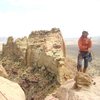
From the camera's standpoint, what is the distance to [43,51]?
23531 mm

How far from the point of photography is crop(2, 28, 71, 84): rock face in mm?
20906

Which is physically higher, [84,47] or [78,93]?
[84,47]

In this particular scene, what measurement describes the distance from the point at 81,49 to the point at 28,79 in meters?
8.94

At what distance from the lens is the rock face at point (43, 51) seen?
20.9m

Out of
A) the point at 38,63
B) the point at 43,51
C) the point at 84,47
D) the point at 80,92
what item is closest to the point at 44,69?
the point at 43,51

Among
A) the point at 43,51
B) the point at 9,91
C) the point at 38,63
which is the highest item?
the point at 43,51

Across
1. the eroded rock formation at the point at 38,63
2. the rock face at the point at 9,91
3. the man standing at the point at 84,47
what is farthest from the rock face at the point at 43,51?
the rock face at the point at 9,91

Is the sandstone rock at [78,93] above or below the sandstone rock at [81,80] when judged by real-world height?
below

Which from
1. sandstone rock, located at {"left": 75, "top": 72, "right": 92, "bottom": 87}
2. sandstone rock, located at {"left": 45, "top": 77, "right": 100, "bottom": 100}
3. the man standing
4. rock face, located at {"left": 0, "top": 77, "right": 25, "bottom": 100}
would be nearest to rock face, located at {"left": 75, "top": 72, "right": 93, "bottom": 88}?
sandstone rock, located at {"left": 75, "top": 72, "right": 92, "bottom": 87}

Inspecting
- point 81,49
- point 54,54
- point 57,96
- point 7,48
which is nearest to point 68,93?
point 57,96

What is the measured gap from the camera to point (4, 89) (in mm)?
12438

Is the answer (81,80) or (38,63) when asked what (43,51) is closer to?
(38,63)

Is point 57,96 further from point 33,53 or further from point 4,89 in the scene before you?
point 33,53

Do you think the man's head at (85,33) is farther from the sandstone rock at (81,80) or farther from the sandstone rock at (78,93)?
the sandstone rock at (78,93)
